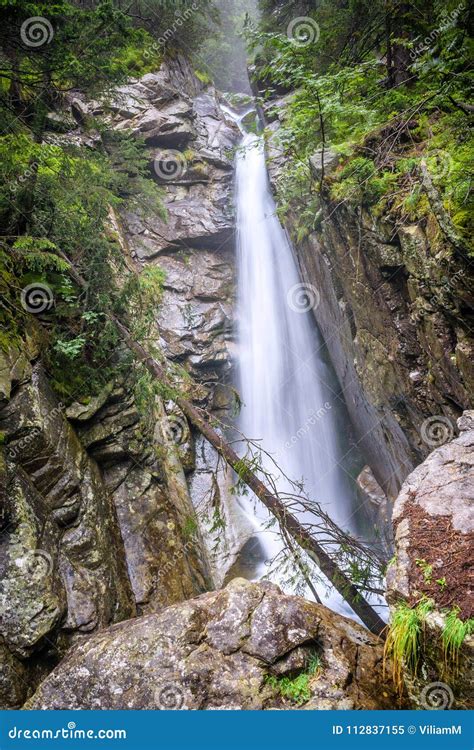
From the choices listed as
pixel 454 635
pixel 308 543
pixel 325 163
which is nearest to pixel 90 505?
pixel 308 543

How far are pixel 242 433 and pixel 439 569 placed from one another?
137 inches

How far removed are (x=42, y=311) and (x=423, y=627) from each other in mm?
6288

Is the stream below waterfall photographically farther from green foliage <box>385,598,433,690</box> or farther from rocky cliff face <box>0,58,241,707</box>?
green foliage <box>385,598,433,690</box>

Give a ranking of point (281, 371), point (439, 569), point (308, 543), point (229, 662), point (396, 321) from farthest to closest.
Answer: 1. point (281, 371)
2. point (396, 321)
3. point (308, 543)
4. point (229, 662)
5. point (439, 569)

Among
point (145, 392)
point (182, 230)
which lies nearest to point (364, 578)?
point (145, 392)

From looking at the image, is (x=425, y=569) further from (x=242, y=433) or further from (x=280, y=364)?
(x=280, y=364)

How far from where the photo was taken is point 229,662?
329cm

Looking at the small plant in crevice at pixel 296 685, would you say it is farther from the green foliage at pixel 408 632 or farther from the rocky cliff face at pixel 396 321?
the rocky cliff face at pixel 396 321

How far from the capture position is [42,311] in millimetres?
6082

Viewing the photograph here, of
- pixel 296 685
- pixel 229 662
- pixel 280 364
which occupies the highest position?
pixel 280 364

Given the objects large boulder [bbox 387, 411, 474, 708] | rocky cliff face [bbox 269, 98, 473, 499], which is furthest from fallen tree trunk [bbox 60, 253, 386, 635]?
rocky cliff face [bbox 269, 98, 473, 499]

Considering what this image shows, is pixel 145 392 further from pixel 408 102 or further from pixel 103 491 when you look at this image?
pixel 408 102

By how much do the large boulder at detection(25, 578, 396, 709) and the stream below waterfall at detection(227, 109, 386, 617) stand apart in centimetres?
619

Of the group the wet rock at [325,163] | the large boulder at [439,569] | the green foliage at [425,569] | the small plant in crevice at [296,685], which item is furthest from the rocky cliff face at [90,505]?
the wet rock at [325,163]
